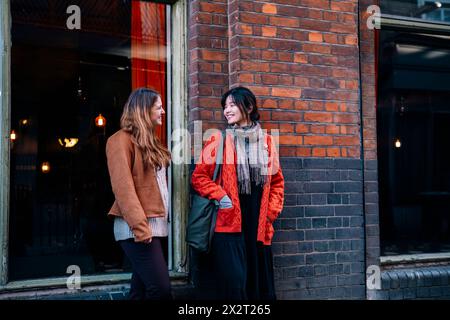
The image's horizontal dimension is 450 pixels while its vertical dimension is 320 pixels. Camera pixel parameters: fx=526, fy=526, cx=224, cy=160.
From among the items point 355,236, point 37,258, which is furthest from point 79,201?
point 355,236

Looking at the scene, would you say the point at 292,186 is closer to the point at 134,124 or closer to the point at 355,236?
the point at 355,236

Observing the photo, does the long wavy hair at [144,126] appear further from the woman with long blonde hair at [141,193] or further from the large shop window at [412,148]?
the large shop window at [412,148]

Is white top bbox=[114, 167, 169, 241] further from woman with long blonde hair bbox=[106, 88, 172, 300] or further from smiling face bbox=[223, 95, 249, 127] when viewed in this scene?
smiling face bbox=[223, 95, 249, 127]

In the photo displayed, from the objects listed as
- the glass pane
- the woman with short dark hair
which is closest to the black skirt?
the woman with short dark hair

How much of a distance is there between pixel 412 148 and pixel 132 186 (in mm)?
3912

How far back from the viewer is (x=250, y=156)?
161 inches

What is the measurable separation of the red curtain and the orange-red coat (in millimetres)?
954

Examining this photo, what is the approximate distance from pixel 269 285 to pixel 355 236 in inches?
51.1

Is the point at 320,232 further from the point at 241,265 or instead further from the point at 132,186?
the point at 132,186

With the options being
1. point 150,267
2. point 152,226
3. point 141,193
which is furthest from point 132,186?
point 150,267

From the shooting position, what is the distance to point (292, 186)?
4754 mm

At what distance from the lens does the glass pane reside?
5488mm

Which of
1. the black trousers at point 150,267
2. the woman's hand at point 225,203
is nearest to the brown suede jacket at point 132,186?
the black trousers at point 150,267

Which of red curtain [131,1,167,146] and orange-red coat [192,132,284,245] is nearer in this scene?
orange-red coat [192,132,284,245]
